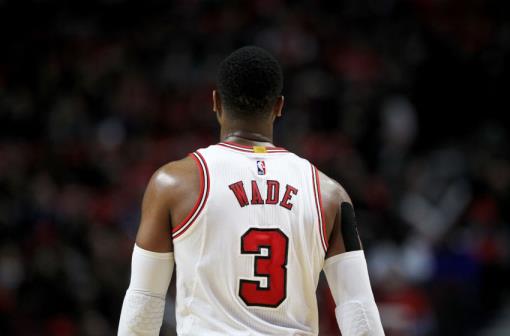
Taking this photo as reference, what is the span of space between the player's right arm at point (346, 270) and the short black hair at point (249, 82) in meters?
0.34

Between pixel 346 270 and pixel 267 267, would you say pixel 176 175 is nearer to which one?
pixel 267 267

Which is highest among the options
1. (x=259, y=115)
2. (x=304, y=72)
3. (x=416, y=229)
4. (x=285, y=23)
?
(x=285, y=23)

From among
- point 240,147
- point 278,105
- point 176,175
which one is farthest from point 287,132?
point 176,175

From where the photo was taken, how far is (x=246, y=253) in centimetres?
294

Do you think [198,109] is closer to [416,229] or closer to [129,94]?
[129,94]

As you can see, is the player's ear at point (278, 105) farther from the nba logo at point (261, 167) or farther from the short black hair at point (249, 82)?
the nba logo at point (261, 167)

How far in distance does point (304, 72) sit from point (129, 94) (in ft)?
7.71

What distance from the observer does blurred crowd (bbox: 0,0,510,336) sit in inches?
352

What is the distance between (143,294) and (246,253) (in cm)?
38

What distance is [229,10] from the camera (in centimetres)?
1284

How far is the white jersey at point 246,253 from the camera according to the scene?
9.61ft

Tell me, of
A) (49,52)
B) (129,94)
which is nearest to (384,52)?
(129,94)

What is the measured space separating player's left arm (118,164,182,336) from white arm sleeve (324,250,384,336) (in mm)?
589

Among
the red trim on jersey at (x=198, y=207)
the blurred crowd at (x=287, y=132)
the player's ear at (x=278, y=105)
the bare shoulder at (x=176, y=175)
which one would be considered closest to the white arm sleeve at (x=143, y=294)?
the red trim on jersey at (x=198, y=207)
